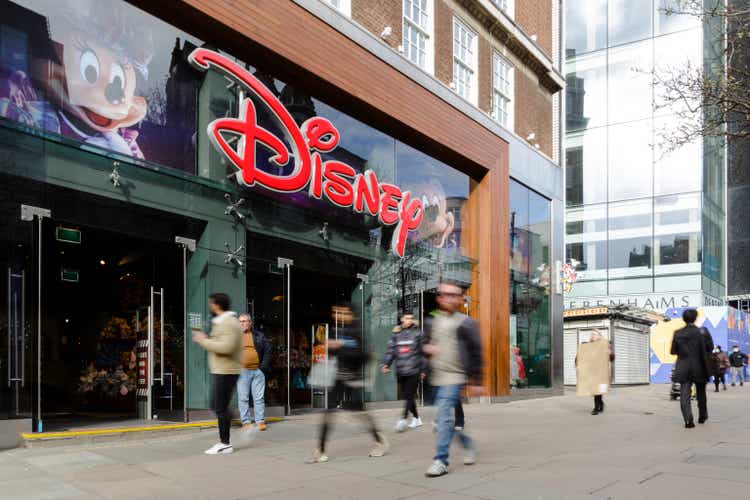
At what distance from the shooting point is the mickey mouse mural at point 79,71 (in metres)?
8.81

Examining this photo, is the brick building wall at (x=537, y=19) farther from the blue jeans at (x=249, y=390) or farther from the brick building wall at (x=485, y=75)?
the blue jeans at (x=249, y=390)

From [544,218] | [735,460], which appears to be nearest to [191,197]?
[735,460]

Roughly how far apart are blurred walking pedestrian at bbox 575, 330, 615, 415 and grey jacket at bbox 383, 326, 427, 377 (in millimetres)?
5052

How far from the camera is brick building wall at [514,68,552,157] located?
67.3ft

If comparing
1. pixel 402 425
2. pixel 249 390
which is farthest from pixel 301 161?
pixel 402 425

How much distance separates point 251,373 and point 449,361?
4425 mm

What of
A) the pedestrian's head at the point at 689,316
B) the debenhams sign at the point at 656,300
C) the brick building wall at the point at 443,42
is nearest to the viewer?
the pedestrian's head at the point at 689,316

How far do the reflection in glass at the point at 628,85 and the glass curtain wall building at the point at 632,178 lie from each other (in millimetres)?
57

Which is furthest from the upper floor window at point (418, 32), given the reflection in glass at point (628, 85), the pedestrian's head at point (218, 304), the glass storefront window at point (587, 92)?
the glass storefront window at point (587, 92)

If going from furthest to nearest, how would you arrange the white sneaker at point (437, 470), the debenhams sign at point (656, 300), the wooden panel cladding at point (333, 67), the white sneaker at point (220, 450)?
the debenhams sign at point (656, 300) → the wooden panel cladding at point (333, 67) → the white sneaker at point (220, 450) → the white sneaker at point (437, 470)

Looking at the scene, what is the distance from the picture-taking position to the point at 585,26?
41.5m

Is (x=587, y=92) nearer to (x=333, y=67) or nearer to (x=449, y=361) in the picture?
(x=333, y=67)

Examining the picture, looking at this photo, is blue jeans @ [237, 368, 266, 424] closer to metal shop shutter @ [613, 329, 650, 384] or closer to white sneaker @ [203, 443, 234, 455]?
white sneaker @ [203, 443, 234, 455]

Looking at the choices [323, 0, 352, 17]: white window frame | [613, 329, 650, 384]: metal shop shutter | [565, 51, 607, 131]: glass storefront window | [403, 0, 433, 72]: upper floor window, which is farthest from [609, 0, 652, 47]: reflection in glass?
[323, 0, 352, 17]: white window frame
